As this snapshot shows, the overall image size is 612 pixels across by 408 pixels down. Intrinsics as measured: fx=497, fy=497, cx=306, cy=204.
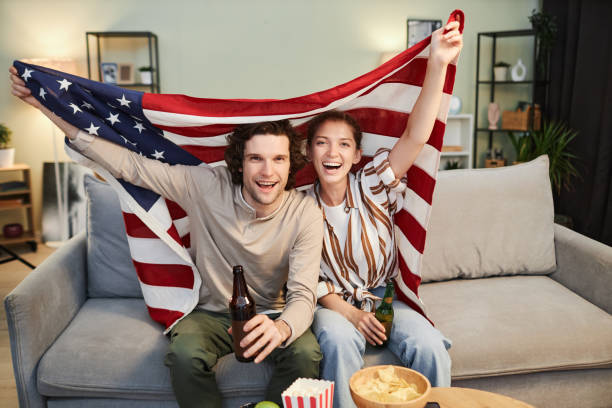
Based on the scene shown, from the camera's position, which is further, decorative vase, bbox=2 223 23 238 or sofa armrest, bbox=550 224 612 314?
decorative vase, bbox=2 223 23 238

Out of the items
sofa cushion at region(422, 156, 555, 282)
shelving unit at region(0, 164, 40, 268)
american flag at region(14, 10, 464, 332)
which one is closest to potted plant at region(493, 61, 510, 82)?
sofa cushion at region(422, 156, 555, 282)

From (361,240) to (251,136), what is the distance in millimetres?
548

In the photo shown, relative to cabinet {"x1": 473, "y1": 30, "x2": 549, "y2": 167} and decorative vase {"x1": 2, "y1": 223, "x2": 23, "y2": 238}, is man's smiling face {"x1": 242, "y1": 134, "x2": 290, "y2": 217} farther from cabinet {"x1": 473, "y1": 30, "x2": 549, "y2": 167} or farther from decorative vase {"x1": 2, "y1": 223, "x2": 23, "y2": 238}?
cabinet {"x1": 473, "y1": 30, "x2": 549, "y2": 167}

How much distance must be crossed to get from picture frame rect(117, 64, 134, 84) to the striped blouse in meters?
3.53

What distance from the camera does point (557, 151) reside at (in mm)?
4023

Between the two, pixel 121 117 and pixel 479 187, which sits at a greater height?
pixel 121 117

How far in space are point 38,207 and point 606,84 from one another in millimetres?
5093

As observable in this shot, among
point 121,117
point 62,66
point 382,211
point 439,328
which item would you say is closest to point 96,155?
point 121,117

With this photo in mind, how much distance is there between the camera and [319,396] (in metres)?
1.07

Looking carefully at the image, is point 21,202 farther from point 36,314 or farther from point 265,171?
point 265,171

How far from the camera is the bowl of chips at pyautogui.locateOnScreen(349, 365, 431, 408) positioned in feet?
3.51

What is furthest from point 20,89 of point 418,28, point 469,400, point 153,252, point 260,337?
point 418,28

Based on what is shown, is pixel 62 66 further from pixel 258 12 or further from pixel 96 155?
pixel 96 155

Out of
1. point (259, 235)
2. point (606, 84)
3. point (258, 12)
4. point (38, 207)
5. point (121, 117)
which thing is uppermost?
point (258, 12)
